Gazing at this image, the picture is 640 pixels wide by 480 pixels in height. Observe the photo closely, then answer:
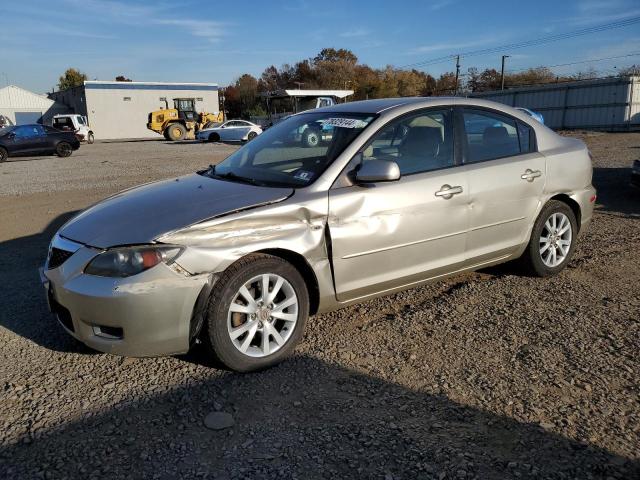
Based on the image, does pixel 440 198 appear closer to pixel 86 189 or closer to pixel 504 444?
pixel 504 444

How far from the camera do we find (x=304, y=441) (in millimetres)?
2680

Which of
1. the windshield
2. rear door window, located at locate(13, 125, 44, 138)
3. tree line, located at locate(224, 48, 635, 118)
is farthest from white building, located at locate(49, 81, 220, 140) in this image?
the windshield

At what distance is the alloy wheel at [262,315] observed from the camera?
130 inches

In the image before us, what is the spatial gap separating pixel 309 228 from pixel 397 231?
2.29 feet

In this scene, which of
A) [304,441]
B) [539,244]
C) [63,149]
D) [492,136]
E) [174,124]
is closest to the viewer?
[304,441]

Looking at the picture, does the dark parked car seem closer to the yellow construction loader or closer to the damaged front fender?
the yellow construction loader

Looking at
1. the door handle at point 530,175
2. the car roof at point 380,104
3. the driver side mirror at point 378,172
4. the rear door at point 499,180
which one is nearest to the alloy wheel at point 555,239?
the rear door at point 499,180

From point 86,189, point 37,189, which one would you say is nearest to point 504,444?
point 86,189

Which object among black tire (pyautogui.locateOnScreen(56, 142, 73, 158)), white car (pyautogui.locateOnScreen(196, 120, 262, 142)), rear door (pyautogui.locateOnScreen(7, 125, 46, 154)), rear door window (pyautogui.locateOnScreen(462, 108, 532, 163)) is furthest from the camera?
white car (pyautogui.locateOnScreen(196, 120, 262, 142))

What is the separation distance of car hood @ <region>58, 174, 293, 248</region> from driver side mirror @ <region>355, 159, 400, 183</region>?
1.65 feet

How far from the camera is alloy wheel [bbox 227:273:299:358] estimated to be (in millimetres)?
3293

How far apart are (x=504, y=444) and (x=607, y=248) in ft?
13.5

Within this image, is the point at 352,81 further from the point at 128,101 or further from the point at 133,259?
the point at 133,259

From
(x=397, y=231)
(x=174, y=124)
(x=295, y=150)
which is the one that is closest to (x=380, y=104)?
(x=295, y=150)
